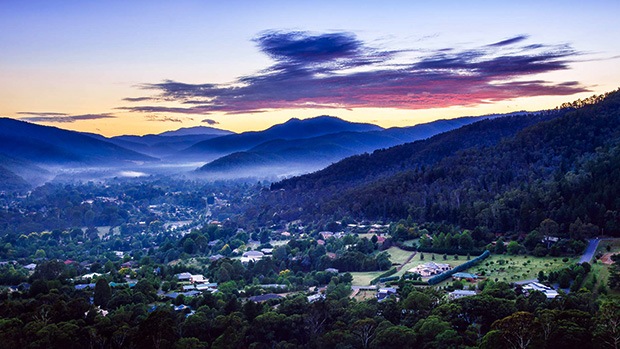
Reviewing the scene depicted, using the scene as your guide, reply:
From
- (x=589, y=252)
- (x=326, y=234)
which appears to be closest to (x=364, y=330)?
(x=589, y=252)

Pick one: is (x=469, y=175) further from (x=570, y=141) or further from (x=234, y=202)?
(x=234, y=202)

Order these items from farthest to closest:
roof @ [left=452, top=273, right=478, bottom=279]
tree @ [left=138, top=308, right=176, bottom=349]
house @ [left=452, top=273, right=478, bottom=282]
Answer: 1. roof @ [left=452, top=273, right=478, bottom=279]
2. house @ [left=452, top=273, right=478, bottom=282]
3. tree @ [left=138, top=308, right=176, bottom=349]

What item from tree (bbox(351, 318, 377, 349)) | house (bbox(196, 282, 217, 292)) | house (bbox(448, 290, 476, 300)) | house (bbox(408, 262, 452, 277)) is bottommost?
house (bbox(196, 282, 217, 292))

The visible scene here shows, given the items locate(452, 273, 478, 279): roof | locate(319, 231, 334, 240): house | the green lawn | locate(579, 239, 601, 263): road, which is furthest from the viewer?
locate(319, 231, 334, 240): house

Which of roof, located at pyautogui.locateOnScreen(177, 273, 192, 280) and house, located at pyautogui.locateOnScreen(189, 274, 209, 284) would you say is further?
roof, located at pyautogui.locateOnScreen(177, 273, 192, 280)

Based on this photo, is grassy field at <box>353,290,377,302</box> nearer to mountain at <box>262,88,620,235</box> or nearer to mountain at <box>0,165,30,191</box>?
mountain at <box>262,88,620,235</box>

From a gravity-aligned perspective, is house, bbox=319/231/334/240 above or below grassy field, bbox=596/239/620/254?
below

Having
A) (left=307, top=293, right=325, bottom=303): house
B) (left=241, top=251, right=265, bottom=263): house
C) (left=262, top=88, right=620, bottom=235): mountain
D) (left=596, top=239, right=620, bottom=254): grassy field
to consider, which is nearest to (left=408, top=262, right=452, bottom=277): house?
(left=307, top=293, right=325, bottom=303): house

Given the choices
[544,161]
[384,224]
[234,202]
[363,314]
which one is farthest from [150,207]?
[363,314]
